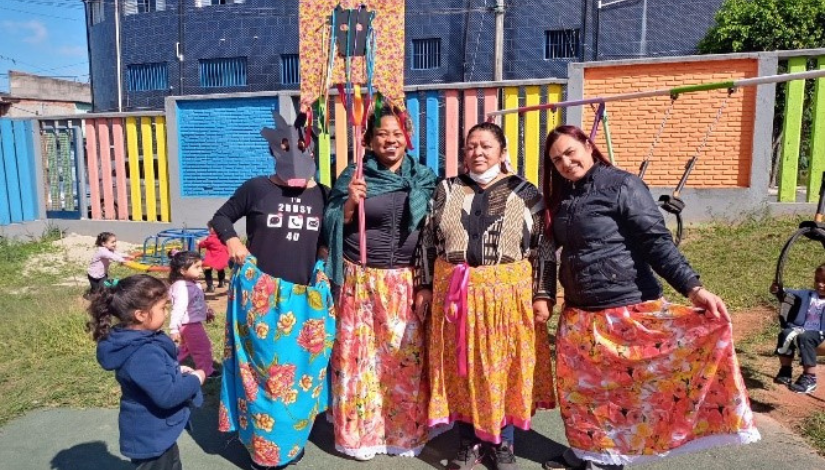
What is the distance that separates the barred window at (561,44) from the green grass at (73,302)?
974 cm

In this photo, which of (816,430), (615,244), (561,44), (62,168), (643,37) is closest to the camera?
(615,244)

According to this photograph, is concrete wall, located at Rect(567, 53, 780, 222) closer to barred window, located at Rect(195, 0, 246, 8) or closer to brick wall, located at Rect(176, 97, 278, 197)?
brick wall, located at Rect(176, 97, 278, 197)

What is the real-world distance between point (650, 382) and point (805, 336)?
1.73 meters

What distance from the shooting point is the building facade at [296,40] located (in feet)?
52.0

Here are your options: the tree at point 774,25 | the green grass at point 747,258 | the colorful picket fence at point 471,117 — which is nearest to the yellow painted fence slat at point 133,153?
the colorful picket fence at point 471,117

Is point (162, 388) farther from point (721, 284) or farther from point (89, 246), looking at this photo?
point (89, 246)

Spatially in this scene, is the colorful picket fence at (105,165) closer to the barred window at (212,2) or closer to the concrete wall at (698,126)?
the concrete wall at (698,126)

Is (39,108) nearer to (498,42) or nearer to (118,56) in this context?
(118,56)

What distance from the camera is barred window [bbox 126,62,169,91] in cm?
2053

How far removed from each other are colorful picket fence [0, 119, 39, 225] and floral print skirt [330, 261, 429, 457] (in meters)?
8.90

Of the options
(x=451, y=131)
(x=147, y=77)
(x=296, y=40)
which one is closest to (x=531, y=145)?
(x=451, y=131)

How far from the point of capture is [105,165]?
10.0 meters

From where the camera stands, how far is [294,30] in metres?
18.6

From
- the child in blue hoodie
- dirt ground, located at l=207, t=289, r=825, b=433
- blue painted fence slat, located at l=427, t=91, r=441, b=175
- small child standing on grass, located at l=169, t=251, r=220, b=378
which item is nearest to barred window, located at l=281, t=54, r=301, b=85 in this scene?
blue painted fence slat, located at l=427, t=91, r=441, b=175
